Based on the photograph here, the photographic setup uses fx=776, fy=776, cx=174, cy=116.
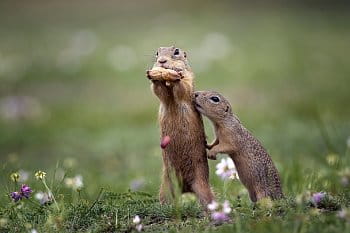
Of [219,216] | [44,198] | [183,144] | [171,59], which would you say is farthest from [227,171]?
[44,198]

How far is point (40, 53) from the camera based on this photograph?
18.2m

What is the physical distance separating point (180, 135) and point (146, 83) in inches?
387

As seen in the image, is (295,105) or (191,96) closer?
(191,96)

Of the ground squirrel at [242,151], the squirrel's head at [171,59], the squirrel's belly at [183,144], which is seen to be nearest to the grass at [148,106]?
the ground squirrel at [242,151]

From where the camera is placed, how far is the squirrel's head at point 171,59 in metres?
5.72

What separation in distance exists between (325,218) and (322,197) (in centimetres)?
41

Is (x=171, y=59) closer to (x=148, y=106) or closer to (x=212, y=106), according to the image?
(x=212, y=106)

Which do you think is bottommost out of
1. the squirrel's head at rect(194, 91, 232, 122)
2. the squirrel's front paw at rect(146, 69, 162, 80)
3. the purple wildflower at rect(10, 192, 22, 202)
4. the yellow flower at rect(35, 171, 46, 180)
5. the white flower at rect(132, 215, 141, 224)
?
the white flower at rect(132, 215, 141, 224)

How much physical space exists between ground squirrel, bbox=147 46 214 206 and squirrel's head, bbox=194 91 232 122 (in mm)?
80

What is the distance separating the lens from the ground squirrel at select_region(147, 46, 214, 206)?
5613 mm

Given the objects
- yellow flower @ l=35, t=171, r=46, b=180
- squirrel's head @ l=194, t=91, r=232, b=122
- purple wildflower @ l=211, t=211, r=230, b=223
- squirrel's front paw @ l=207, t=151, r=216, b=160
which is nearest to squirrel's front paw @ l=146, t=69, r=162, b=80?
squirrel's head @ l=194, t=91, r=232, b=122

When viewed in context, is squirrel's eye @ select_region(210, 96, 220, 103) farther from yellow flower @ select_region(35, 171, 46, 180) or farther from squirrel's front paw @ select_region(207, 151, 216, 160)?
yellow flower @ select_region(35, 171, 46, 180)

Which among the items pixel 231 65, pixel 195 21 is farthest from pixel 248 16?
pixel 231 65

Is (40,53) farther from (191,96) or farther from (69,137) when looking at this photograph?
(191,96)
